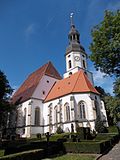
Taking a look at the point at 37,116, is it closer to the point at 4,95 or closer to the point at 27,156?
the point at 4,95

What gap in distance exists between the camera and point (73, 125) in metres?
30.1

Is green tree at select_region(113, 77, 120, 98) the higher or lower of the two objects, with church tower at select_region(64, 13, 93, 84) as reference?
lower

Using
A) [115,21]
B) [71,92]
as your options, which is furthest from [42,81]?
[115,21]

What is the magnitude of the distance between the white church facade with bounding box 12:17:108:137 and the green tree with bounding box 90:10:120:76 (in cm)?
1549

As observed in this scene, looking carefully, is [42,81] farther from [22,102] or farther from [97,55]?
[97,55]

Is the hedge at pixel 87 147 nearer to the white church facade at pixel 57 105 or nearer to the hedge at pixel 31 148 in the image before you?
the hedge at pixel 31 148

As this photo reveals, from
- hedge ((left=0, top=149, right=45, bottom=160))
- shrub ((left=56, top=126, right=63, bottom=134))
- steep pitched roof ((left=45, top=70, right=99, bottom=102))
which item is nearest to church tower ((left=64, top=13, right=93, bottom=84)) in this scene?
steep pitched roof ((left=45, top=70, right=99, bottom=102))

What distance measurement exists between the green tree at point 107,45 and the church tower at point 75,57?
25.0m

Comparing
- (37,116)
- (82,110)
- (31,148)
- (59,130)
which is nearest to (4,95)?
A: (37,116)

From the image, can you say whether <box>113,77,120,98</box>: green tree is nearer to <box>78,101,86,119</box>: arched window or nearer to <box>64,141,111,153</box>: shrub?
<box>64,141,111,153</box>: shrub

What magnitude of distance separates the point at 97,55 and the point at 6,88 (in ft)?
67.6

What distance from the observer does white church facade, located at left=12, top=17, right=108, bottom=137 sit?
103ft

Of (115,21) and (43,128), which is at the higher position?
(115,21)

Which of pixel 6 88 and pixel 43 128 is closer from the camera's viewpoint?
pixel 6 88
